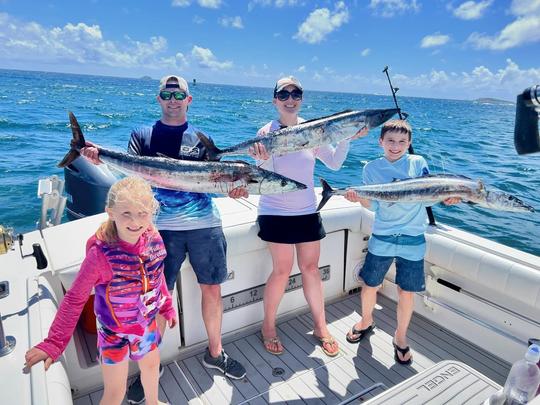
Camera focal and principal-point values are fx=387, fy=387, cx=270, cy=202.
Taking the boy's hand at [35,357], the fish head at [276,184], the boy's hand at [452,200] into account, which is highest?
the fish head at [276,184]

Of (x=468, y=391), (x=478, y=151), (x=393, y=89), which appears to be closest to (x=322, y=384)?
(x=468, y=391)

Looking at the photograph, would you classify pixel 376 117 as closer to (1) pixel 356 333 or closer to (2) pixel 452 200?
(2) pixel 452 200

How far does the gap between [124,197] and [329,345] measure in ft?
7.93

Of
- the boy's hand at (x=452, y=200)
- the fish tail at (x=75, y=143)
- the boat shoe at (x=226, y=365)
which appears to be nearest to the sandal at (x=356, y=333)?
the boat shoe at (x=226, y=365)

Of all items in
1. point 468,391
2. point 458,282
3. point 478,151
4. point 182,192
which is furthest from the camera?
point 478,151

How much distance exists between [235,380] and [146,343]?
1153 mm

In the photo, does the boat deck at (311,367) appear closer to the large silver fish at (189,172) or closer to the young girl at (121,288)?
the young girl at (121,288)

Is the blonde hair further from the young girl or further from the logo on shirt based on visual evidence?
the logo on shirt

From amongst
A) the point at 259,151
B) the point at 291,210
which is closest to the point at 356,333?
the point at 291,210

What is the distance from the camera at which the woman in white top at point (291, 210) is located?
3143 millimetres

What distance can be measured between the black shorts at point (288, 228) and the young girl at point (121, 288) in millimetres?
1085

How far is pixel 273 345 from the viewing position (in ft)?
11.8

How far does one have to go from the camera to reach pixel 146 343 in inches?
94.7

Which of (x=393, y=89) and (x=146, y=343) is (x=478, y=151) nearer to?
(x=393, y=89)
